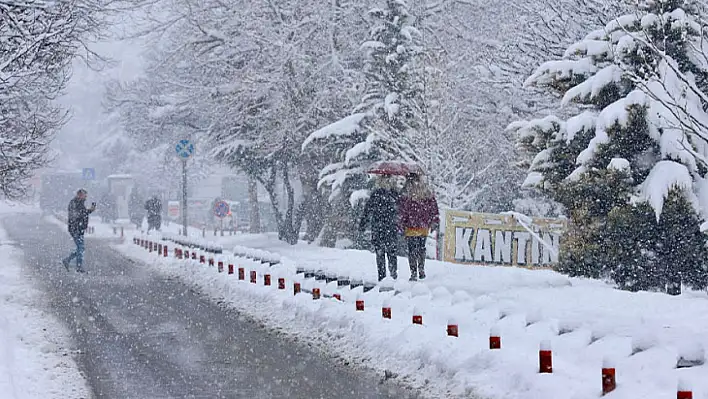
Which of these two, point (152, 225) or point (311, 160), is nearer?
point (311, 160)

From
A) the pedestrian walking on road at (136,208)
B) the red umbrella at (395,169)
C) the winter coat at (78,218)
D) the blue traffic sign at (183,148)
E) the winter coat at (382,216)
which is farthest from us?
the pedestrian walking on road at (136,208)

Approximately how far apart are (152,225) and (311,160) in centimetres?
1561

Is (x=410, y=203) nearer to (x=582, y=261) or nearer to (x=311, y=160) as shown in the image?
(x=582, y=261)

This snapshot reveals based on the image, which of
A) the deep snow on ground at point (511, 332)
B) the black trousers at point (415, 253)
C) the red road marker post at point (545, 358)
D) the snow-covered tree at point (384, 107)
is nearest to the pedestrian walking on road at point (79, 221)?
the snow-covered tree at point (384, 107)

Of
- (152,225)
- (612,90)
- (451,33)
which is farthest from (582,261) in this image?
(152,225)

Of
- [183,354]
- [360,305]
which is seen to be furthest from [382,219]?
[183,354]

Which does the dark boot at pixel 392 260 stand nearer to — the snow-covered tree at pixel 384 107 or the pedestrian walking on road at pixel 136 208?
the snow-covered tree at pixel 384 107

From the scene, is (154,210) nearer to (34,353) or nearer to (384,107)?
(384,107)

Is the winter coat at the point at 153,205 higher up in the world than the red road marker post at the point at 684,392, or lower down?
higher up

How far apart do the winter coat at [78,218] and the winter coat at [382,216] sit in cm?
841

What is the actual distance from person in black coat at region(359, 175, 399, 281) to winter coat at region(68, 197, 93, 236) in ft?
27.5

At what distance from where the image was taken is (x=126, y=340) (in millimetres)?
11781

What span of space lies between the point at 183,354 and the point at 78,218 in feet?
40.3

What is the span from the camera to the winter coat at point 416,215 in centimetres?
1628
